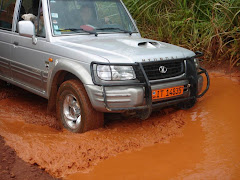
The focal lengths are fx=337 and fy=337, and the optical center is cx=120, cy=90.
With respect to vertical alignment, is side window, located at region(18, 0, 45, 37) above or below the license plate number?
above

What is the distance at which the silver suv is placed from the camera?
3535mm

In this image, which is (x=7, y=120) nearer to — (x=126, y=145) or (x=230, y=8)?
(x=126, y=145)

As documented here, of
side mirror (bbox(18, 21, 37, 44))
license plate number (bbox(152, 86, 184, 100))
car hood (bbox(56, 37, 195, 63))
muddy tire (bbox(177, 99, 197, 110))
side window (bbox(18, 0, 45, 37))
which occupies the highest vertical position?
side window (bbox(18, 0, 45, 37))

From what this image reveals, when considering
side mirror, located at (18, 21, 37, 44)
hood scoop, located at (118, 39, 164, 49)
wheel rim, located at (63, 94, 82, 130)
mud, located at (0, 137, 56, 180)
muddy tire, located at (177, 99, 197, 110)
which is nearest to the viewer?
mud, located at (0, 137, 56, 180)

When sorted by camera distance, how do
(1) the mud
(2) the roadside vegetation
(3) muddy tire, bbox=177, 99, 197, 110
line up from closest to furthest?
(1) the mud < (3) muddy tire, bbox=177, 99, 197, 110 < (2) the roadside vegetation

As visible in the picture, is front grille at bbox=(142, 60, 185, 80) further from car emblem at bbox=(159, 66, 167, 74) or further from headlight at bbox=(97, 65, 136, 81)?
headlight at bbox=(97, 65, 136, 81)

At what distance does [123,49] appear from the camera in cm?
385

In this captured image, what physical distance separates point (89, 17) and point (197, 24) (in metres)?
2.87

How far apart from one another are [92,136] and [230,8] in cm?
406

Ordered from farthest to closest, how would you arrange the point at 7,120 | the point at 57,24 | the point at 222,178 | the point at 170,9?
the point at 170,9 < the point at 7,120 < the point at 57,24 < the point at 222,178

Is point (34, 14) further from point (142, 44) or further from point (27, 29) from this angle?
point (142, 44)

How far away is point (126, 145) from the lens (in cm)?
367

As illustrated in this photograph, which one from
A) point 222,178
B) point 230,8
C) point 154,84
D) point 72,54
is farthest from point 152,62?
point 230,8

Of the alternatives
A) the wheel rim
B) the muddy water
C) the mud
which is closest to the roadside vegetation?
the muddy water
